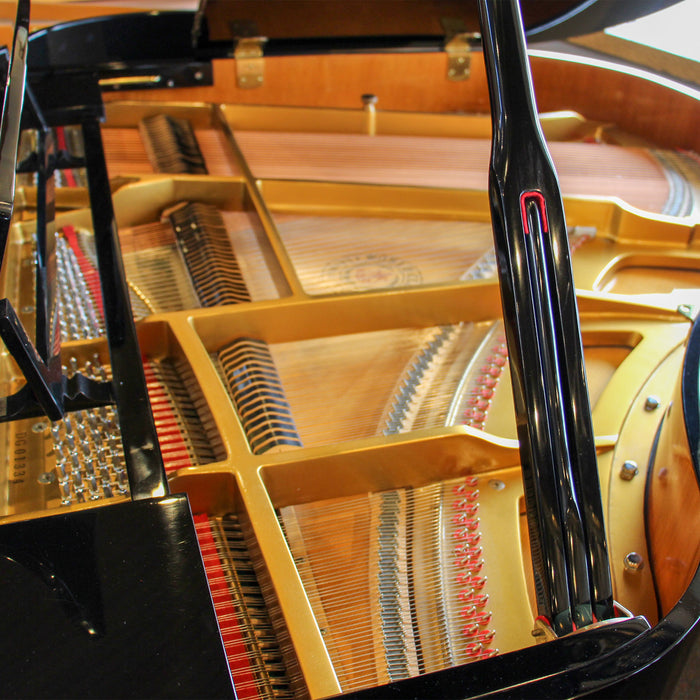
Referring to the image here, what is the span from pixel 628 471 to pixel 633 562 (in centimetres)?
23

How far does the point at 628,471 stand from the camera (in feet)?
5.33

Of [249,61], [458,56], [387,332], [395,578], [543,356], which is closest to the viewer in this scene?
[543,356]

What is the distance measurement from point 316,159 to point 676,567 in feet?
6.19

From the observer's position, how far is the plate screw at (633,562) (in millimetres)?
1442

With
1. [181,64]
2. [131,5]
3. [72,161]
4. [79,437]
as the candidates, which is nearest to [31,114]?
[72,161]

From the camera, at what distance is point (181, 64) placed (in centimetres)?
287

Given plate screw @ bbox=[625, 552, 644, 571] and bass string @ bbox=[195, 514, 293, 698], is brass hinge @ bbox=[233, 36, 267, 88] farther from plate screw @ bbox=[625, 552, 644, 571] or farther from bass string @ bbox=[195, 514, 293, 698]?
plate screw @ bbox=[625, 552, 644, 571]

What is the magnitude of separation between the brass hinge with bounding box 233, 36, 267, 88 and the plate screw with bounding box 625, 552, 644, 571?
7.19 ft

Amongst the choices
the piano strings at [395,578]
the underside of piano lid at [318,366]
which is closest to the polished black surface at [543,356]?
the underside of piano lid at [318,366]

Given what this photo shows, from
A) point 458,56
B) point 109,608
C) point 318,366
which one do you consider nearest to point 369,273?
point 318,366

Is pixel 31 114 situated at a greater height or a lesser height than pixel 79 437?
greater

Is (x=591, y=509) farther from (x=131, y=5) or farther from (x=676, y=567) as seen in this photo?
(x=131, y=5)

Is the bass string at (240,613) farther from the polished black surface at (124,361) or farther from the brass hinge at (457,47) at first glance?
the brass hinge at (457,47)

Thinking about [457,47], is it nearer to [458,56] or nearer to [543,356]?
[458,56]
